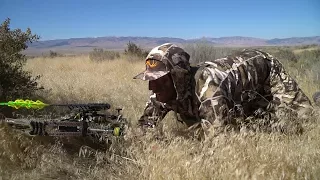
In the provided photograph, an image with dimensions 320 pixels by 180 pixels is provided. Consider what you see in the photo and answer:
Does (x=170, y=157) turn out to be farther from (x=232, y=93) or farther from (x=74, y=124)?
(x=232, y=93)

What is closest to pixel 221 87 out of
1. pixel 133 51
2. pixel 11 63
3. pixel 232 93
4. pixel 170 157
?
pixel 232 93

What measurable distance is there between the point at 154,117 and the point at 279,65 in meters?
1.91

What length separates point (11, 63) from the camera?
5.75 metres

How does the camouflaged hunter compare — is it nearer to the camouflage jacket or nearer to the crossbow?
the camouflage jacket

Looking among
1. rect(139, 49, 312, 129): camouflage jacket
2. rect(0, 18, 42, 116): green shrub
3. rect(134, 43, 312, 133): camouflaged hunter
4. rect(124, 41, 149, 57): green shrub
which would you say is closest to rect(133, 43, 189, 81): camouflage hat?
rect(134, 43, 312, 133): camouflaged hunter

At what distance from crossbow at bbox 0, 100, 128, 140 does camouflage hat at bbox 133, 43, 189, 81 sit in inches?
26.0

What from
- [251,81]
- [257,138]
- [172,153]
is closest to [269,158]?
[257,138]

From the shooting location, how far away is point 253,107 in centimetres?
461

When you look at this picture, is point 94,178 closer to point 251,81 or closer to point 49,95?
point 251,81

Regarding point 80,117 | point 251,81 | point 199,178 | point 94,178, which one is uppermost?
point 251,81

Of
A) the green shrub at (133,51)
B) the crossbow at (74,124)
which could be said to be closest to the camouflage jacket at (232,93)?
the crossbow at (74,124)

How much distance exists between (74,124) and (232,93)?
186cm

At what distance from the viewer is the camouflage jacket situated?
3.69 meters

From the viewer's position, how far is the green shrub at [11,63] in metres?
5.35
